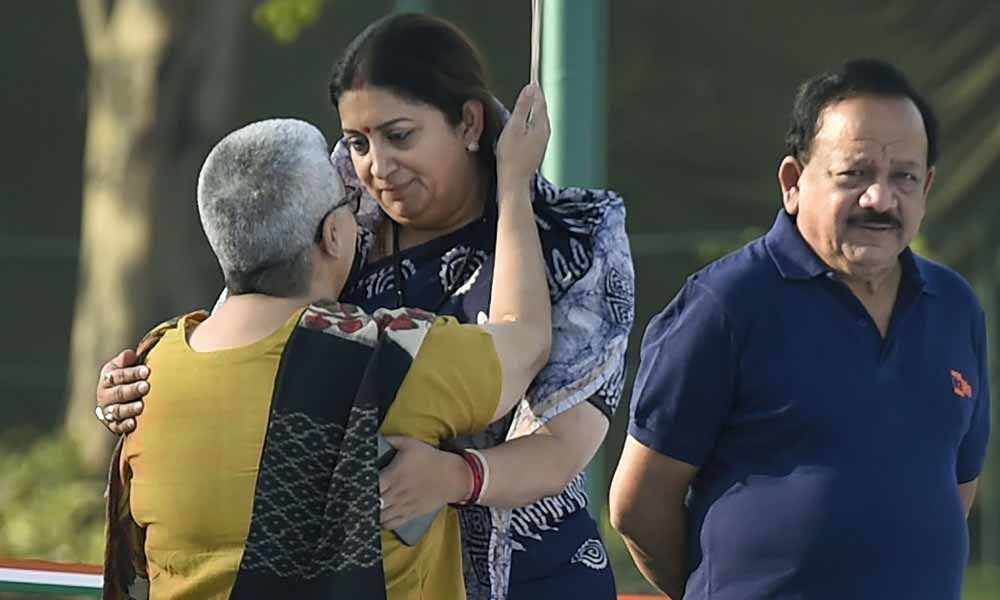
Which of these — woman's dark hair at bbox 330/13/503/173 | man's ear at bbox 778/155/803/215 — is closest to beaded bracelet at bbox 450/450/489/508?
woman's dark hair at bbox 330/13/503/173

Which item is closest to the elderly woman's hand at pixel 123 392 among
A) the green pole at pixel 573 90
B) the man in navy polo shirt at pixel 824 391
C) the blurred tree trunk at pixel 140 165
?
the man in navy polo shirt at pixel 824 391

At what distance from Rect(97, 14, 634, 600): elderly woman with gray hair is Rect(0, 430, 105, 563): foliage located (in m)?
6.82

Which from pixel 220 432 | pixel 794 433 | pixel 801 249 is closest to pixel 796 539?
pixel 794 433

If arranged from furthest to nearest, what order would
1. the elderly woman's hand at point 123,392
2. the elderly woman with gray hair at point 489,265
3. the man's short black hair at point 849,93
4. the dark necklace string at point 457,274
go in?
the man's short black hair at point 849,93 < the dark necklace string at point 457,274 < the elderly woman with gray hair at point 489,265 < the elderly woman's hand at point 123,392

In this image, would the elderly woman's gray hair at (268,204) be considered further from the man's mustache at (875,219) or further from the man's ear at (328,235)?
the man's mustache at (875,219)

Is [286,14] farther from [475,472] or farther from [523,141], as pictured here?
[475,472]

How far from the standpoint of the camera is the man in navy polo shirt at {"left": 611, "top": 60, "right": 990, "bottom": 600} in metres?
3.68

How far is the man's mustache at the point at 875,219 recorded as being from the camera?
3.69 metres

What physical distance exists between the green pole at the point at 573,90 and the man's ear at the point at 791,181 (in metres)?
1.25

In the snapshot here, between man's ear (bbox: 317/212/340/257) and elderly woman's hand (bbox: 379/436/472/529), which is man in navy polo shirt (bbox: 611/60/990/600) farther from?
man's ear (bbox: 317/212/340/257)

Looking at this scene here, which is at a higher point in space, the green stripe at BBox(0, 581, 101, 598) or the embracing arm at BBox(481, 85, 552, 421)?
the embracing arm at BBox(481, 85, 552, 421)

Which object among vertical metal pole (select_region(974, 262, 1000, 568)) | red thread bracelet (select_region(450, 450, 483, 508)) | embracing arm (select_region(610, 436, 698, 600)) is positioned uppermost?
red thread bracelet (select_region(450, 450, 483, 508))

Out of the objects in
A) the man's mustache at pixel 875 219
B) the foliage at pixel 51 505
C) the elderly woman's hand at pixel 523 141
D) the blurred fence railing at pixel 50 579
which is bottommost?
the foliage at pixel 51 505

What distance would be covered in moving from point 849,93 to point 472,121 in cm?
74
